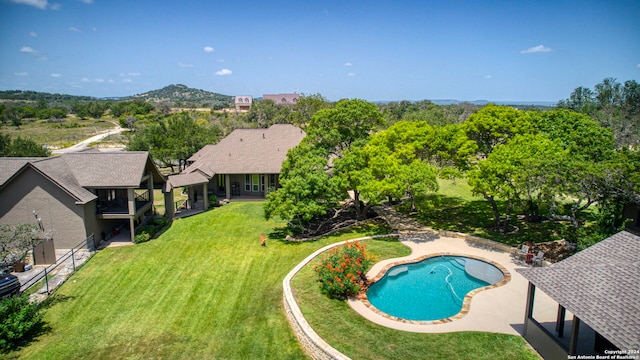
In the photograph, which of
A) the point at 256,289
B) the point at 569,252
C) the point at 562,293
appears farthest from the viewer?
the point at 569,252

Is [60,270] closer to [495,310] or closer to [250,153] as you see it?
[250,153]

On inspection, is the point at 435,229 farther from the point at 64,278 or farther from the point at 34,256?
the point at 34,256

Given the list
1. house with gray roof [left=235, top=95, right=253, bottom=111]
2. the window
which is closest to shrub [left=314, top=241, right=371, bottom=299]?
the window

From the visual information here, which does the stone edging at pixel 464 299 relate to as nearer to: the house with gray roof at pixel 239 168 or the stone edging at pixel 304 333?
the stone edging at pixel 304 333

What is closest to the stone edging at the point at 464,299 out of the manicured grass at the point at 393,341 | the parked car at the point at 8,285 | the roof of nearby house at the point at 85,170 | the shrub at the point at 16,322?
the manicured grass at the point at 393,341

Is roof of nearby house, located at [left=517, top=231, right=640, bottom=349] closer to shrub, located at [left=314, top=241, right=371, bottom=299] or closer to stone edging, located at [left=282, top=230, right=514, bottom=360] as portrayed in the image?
stone edging, located at [left=282, top=230, right=514, bottom=360]

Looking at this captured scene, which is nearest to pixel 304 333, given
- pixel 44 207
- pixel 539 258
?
pixel 539 258

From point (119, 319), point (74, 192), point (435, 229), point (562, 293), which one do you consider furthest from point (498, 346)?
point (74, 192)
